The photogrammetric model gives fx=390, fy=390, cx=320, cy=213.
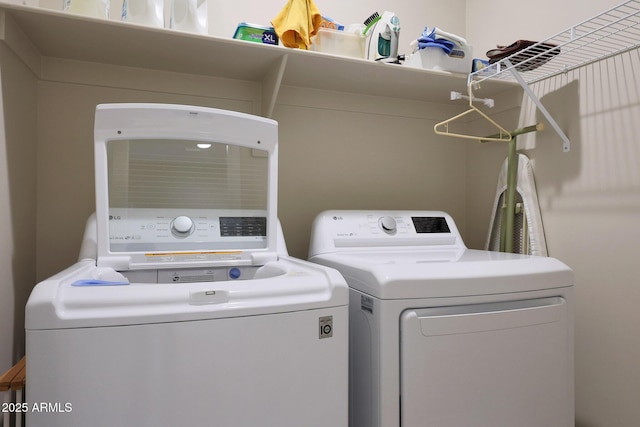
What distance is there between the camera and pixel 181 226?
1276 mm

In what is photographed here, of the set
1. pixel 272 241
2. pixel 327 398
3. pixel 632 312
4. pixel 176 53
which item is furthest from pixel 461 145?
pixel 327 398

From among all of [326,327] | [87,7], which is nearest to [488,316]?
[326,327]

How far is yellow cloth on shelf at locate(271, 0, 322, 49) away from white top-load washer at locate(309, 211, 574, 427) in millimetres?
858

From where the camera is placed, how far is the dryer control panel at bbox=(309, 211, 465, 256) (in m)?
1.55

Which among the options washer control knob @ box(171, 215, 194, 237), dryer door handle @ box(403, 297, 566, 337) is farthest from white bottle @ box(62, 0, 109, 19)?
dryer door handle @ box(403, 297, 566, 337)

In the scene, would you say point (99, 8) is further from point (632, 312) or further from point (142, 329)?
point (632, 312)

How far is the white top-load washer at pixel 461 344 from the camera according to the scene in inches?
39.9

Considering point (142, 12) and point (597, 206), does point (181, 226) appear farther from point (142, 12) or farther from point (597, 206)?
point (597, 206)

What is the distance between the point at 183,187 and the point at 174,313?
62 cm

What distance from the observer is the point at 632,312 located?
1307mm

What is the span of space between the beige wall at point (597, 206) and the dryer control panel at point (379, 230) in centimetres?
43

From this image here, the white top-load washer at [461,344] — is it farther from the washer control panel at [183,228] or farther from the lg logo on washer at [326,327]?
the washer control panel at [183,228]

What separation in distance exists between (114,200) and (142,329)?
0.61m

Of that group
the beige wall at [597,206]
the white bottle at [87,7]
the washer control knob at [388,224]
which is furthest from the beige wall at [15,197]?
the beige wall at [597,206]
